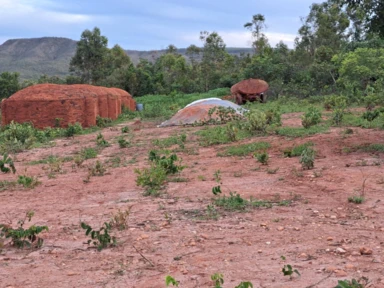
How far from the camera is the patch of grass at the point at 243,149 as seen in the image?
8.91m

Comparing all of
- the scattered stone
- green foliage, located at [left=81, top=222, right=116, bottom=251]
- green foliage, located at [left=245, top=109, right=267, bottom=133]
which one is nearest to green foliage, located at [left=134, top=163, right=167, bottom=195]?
green foliage, located at [left=81, top=222, right=116, bottom=251]

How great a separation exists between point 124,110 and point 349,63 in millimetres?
10549

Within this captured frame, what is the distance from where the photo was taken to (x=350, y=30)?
104 ft

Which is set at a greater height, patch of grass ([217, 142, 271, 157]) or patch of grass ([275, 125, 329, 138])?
patch of grass ([275, 125, 329, 138])

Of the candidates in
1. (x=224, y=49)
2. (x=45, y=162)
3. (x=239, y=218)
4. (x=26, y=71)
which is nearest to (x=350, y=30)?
(x=224, y=49)

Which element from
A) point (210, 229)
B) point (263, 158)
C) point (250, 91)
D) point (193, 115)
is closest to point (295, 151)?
point (263, 158)

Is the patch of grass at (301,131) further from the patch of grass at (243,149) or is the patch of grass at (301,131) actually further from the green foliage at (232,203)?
the green foliage at (232,203)

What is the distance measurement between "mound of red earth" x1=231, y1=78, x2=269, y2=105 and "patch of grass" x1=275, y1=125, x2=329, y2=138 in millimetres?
9749

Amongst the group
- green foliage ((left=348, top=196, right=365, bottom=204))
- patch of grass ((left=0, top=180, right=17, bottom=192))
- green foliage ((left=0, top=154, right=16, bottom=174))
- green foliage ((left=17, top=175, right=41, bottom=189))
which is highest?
green foliage ((left=0, top=154, right=16, bottom=174))

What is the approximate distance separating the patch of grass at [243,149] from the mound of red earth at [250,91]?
38.1 ft

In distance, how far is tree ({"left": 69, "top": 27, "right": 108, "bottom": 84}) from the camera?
33281 mm

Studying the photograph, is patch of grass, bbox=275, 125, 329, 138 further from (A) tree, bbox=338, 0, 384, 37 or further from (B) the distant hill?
(B) the distant hill

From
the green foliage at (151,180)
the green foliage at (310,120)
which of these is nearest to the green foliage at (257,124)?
the green foliage at (310,120)

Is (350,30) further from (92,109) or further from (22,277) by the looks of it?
(22,277)
